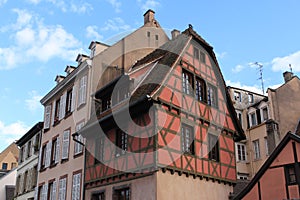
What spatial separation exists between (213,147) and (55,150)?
1034 cm

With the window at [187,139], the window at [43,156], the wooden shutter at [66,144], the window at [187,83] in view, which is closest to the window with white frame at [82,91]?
the wooden shutter at [66,144]

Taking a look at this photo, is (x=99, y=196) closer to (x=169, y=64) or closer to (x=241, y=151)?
(x=169, y=64)

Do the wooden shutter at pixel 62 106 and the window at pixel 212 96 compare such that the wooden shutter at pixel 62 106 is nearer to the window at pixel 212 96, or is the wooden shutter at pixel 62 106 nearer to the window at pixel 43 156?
Result: the window at pixel 43 156

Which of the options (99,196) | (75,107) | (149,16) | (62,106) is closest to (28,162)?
(62,106)

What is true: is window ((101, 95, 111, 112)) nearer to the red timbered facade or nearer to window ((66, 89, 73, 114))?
the red timbered facade

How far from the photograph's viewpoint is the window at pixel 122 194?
44.6ft

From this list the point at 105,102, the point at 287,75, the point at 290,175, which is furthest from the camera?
the point at 287,75

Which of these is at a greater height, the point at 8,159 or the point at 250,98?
the point at 250,98

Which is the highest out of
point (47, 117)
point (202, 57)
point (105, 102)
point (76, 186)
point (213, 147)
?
point (202, 57)

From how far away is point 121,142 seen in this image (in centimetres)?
1451

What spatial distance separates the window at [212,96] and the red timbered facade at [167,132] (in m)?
0.02

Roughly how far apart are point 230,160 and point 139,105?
5629 millimetres

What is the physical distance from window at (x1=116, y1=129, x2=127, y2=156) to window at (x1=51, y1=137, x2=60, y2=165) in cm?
717

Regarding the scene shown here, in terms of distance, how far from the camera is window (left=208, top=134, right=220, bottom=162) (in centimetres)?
1525
